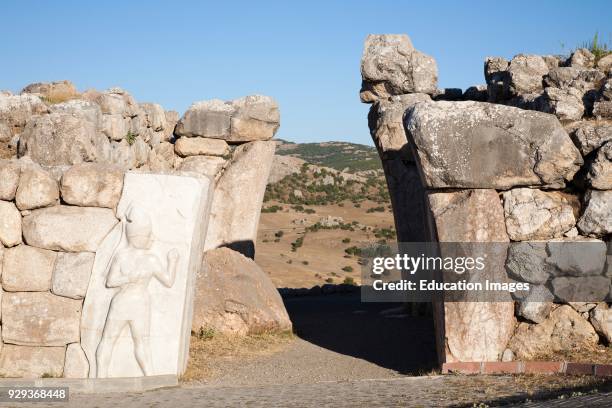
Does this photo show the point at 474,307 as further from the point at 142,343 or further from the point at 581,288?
the point at 142,343

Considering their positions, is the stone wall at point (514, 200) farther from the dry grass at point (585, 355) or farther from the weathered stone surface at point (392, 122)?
the weathered stone surface at point (392, 122)

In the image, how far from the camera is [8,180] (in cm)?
819

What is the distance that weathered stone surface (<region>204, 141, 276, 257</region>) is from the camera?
612 inches

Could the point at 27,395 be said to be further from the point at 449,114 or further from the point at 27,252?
the point at 449,114

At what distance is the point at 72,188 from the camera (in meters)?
8.22

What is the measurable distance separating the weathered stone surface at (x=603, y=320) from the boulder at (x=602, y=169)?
132 cm

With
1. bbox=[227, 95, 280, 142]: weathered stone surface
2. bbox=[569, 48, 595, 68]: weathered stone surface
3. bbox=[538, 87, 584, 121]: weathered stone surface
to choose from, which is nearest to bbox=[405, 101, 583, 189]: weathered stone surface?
bbox=[538, 87, 584, 121]: weathered stone surface

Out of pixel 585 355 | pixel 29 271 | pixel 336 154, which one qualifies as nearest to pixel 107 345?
pixel 29 271

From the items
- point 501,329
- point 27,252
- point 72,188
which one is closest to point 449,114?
point 501,329

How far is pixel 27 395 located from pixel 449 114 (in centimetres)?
513

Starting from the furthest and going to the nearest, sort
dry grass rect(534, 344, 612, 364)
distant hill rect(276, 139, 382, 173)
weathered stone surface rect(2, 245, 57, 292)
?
distant hill rect(276, 139, 382, 173)
dry grass rect(534, 344, 612, 364)
weathered stone surface rect(2, 245, 57, 292)

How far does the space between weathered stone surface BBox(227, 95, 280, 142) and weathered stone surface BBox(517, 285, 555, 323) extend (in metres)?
7.55

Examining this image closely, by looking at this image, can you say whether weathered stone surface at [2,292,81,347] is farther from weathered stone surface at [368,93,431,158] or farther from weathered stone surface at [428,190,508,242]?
weathered stone surface at [368,93,431,158]

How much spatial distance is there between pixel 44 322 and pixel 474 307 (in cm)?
454
